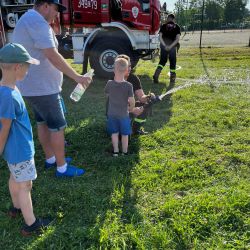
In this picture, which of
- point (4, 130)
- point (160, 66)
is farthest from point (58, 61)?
point (160, 66)

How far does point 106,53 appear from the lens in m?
8.50

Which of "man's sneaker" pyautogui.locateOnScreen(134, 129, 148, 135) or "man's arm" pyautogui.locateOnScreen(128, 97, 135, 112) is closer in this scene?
"man's arm" pyautogui.locateOnScreen(128, 97, 135, 112)

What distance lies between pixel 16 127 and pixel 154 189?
5.28 ft

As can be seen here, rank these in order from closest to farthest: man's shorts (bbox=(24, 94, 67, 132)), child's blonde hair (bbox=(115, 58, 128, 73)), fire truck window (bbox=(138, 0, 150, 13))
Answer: man's shorts (bbox=(24, 94, 67, 132)), child's blonde hair (bbox=(115, 58, 128, 73)), fire truck window (bbox=(138, 0, 150, 13))

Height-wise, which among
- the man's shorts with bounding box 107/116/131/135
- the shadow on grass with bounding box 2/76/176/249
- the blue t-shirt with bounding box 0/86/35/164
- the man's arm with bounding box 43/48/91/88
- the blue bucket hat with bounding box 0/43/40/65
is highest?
the blue bucket hat with bounding box 0/43/40/65

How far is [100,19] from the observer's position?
866 cm

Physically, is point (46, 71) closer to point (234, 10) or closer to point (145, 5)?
point (145, 5)

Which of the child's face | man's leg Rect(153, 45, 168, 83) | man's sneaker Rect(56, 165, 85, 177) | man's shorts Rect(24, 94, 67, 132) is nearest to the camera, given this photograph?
the child's face

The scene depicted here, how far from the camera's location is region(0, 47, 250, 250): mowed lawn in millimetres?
2705

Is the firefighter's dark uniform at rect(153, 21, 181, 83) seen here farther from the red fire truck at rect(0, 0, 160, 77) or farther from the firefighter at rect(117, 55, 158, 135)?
the firefighter at rect(117, 55, 158, 135)

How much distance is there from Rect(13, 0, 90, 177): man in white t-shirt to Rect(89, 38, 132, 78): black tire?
5.06m

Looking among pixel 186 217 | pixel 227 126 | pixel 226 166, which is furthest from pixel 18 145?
pixel 227 126

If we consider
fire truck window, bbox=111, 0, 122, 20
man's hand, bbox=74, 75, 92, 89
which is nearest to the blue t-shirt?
man's hand, bbox=74, 75, 92, 89

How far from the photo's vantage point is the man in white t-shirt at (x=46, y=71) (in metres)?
3.09
